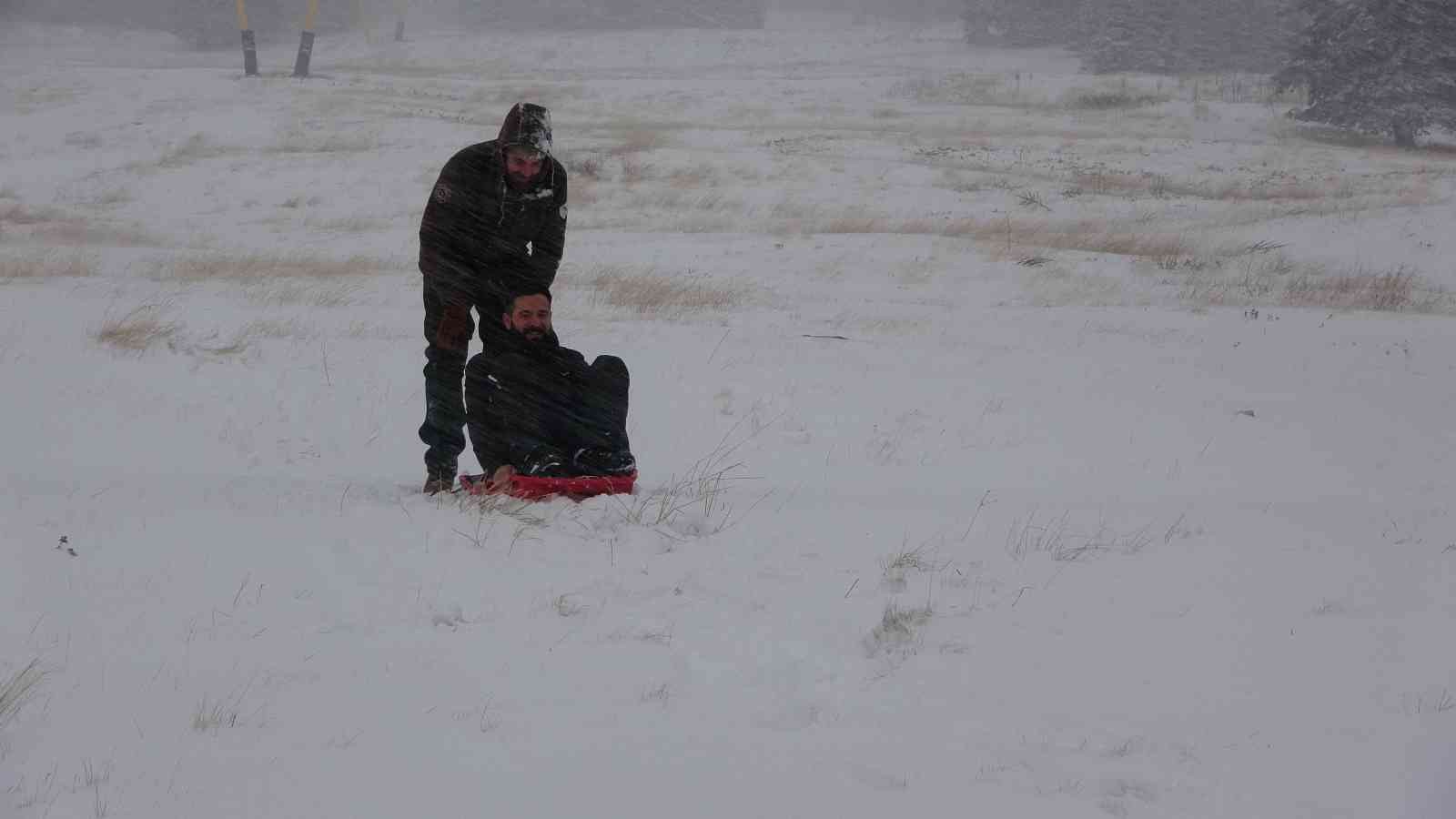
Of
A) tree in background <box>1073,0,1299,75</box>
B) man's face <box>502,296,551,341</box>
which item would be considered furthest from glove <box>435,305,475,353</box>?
tree in background <box>1073,0,1299,75</box>

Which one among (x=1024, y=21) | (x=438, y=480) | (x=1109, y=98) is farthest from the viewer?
(x=1024, y=21)

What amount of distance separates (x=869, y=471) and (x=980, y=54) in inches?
2054

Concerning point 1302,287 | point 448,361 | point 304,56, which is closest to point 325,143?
point 304,56

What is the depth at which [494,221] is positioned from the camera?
14.9 feet

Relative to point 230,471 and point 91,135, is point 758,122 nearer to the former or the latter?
point 91,135

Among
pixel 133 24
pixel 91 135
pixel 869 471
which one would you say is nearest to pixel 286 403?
pixel 869 471

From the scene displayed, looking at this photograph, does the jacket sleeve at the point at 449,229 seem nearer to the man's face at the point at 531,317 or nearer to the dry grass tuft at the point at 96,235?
the man's face at the point at 531,317

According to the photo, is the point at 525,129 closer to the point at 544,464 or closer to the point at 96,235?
the point at 544,464

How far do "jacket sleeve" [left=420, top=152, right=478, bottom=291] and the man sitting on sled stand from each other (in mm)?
333

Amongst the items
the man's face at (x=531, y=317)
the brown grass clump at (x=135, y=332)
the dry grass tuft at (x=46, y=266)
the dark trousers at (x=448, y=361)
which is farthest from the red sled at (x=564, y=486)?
the dry grass tuft at (x=46, y=266)

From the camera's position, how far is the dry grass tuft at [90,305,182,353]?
734 cm

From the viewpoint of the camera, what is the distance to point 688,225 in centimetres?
1762

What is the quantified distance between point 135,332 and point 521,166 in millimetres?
4883

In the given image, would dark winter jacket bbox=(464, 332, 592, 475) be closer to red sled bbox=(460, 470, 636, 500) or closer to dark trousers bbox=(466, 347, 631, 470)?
dark trousers bbox=(466, 347, 631, 470)
